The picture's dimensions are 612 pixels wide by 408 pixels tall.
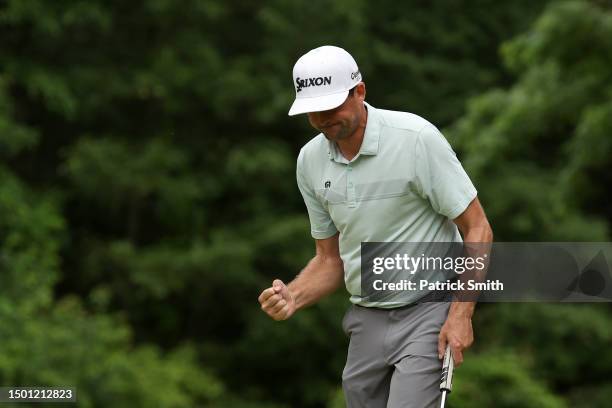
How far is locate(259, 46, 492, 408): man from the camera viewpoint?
343 cm

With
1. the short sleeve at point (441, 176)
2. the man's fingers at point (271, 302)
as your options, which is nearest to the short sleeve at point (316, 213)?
the man's fingers at point (271, 302)

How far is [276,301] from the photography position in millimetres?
3559

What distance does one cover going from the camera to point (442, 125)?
13922 mm

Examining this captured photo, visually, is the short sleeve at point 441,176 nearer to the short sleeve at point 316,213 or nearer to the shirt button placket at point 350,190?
the shirt button placket at point 350,190

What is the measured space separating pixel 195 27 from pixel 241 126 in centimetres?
134

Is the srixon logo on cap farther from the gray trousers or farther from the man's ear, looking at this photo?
the gray trousers

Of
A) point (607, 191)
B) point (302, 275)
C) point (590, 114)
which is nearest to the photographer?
point (302, 275)

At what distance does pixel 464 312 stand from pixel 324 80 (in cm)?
80

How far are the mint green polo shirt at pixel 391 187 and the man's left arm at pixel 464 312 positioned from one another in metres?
0.05

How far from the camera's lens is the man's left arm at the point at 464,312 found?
3.42m

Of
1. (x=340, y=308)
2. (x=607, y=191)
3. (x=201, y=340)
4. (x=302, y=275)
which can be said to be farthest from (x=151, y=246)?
(x=302, y=275)

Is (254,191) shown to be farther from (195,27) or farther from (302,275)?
(302,275)

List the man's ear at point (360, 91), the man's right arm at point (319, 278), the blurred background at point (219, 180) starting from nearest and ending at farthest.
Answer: the man's ear at point (360, 91) < the man's right arm at point (319, 278) < the blurred background at point (219, 180)

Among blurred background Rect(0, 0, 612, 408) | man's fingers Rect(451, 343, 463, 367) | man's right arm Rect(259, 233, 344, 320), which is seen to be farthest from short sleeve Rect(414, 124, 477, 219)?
blurred background Rect(0, 0, 612, 408)
